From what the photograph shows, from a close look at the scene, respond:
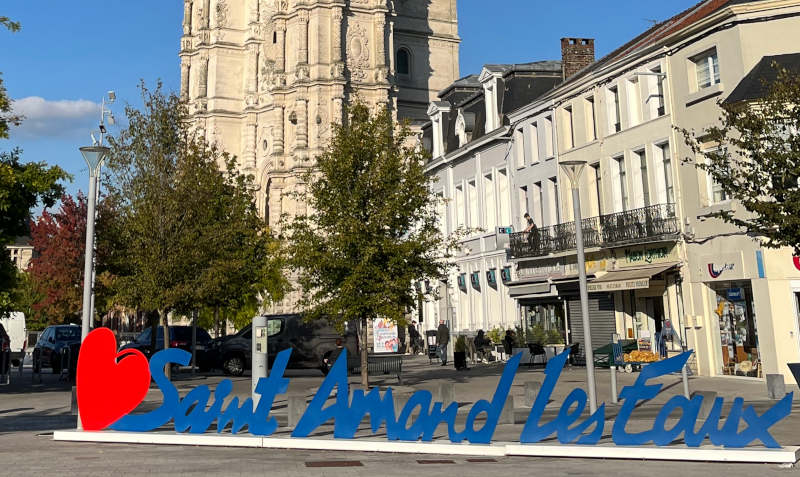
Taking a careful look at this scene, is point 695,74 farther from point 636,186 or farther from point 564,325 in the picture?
point 564,325

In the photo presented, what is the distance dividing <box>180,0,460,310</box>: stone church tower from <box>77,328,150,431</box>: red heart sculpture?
46285 mm

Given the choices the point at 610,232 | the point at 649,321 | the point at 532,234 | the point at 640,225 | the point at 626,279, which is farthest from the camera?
the point at 532,234

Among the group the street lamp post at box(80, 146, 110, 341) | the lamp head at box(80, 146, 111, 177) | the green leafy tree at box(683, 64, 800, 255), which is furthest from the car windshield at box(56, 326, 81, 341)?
the green leafy tree at box(683, 64, 800, 255)

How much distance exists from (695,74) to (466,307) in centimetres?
1926

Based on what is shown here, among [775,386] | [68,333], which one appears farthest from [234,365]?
[775,386]

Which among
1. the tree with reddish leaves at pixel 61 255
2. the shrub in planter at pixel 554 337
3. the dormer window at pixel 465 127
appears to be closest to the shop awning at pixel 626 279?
the shrub in planter at pixel 554 337

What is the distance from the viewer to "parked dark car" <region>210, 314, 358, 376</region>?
100 feet

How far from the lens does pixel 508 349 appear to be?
34.7 metres

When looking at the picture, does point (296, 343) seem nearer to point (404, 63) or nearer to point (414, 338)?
point (414, 338)

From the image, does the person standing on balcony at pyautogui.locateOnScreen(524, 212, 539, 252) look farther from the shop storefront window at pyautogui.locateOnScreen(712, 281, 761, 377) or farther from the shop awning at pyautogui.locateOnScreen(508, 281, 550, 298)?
the shop storefront window at pyautogui.locateOnScreen(712, 281, 761, 377)

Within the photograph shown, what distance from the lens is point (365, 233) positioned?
22219mm

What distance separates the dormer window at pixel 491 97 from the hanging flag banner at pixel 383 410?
26.2 m

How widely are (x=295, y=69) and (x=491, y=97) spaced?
103 ft

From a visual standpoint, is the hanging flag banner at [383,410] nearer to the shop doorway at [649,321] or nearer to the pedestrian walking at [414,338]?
the shop doorway at [649,321]
